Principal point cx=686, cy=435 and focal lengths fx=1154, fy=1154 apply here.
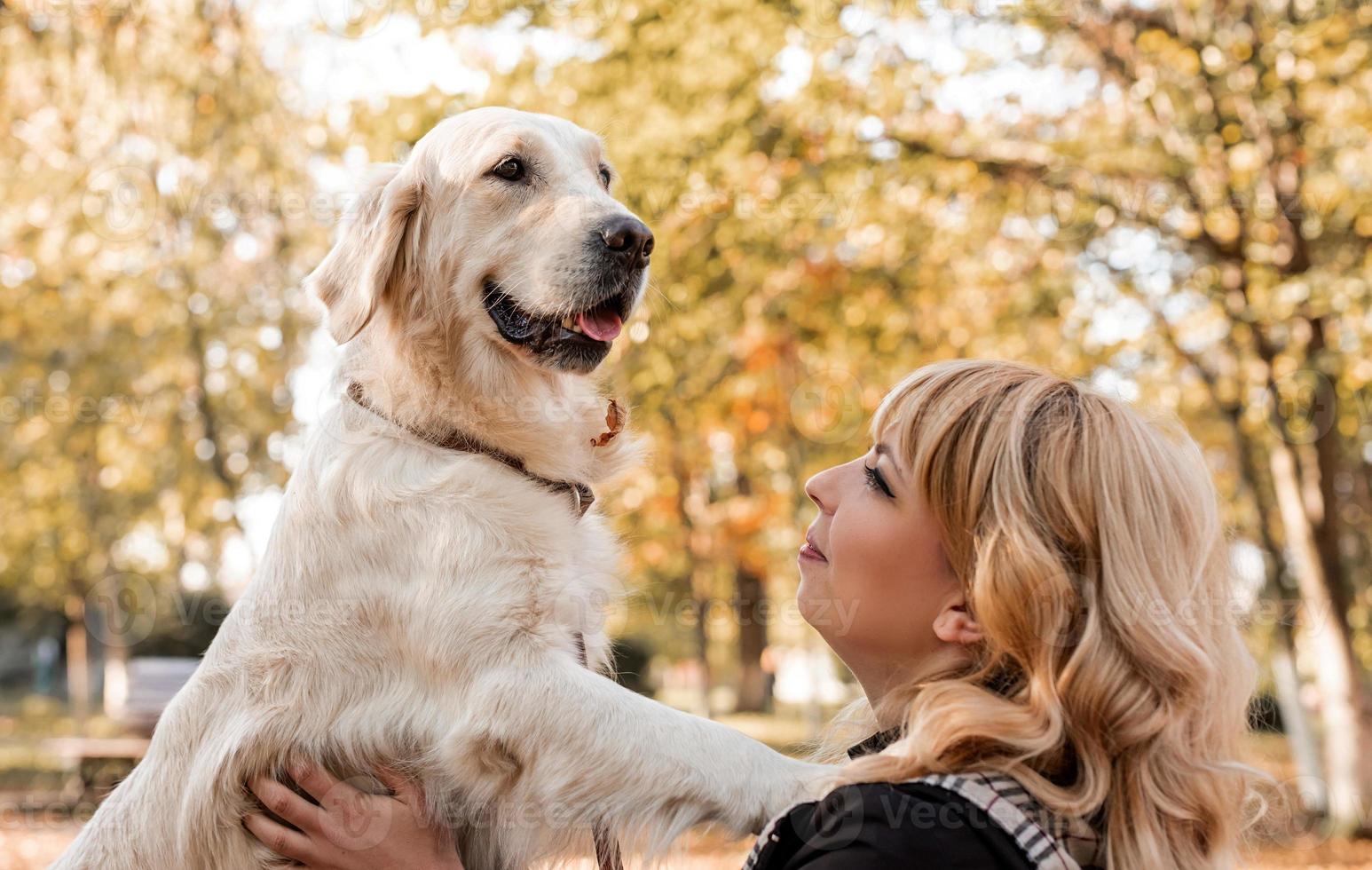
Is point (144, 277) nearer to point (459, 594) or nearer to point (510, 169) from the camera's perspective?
point (510, 169)

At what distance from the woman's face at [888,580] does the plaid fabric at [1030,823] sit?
0.30 meters

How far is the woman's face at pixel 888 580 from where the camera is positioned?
199cm

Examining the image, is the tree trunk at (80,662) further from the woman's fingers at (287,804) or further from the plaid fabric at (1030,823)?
the plaid fabric at (1030,823)

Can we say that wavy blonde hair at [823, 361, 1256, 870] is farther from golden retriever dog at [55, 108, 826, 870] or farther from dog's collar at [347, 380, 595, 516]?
dog's collar at [347, 380, 595, 516]

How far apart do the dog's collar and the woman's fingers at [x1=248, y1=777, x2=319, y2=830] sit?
2.85 feet

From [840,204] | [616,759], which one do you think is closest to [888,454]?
[616,759]

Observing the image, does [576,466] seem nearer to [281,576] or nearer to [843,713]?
[281,576]

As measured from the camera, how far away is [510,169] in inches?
131

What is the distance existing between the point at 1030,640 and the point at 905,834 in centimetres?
42

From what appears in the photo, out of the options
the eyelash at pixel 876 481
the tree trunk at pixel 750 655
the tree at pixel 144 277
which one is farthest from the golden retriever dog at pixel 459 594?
the tree trunk at pixel 750 655

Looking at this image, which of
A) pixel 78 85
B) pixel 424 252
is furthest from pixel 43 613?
pixel 424 252

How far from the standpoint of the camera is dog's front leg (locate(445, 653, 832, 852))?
2295 millimetres

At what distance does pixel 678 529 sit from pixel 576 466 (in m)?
13.5

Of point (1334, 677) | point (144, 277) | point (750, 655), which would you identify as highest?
point (144, 277)
